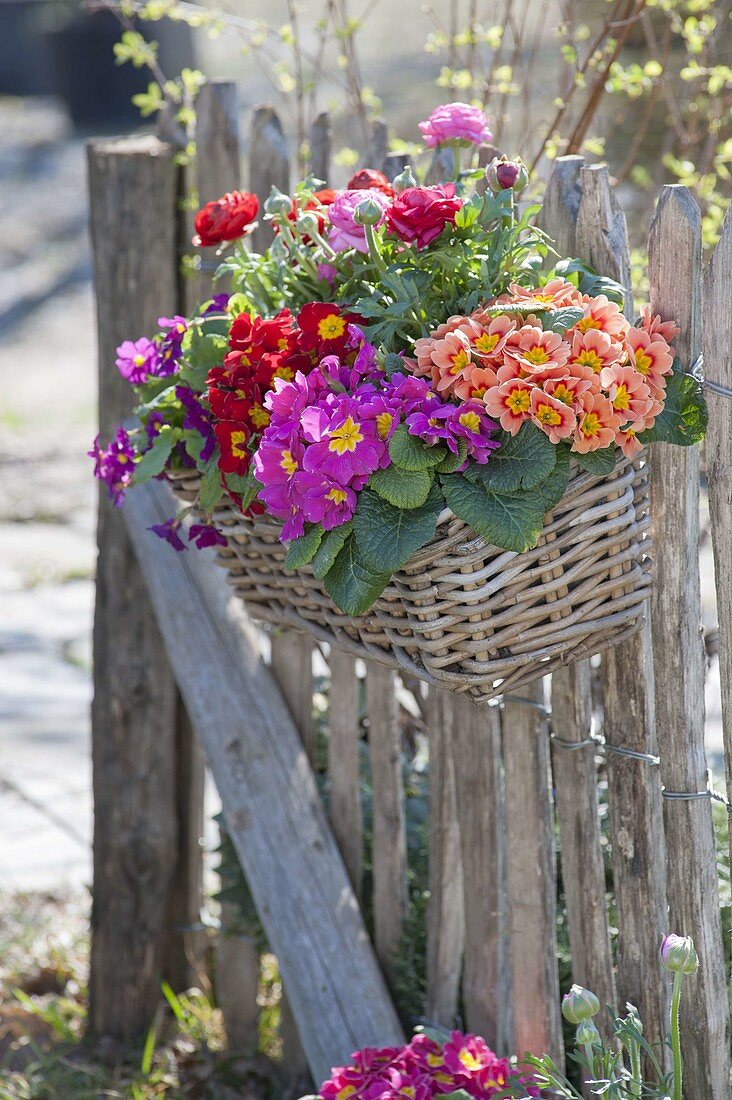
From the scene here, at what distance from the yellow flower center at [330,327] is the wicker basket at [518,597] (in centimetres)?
26

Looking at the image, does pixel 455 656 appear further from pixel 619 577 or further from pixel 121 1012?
pixel 121 1012

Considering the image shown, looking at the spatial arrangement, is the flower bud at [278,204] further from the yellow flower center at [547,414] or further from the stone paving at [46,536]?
the stone paving at [46,536]

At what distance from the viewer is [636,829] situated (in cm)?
154

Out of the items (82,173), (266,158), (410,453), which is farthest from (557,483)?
(82,173)

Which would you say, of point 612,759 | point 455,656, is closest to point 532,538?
point 455,656

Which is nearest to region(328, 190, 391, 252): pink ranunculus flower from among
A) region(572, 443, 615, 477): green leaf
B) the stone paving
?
region(572, 443, 615, 477): green leaf

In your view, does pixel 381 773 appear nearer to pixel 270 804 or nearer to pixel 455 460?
pixel 270 804

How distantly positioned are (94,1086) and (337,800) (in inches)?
31.9

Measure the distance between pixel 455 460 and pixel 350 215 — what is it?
0.33 m

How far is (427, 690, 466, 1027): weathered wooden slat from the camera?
1832 millimetres

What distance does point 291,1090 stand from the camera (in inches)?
88.3

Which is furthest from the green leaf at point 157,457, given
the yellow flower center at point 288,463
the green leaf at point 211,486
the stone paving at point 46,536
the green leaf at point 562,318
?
the stone paving at point 46,536

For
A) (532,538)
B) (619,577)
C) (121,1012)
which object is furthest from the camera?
(121,1012)

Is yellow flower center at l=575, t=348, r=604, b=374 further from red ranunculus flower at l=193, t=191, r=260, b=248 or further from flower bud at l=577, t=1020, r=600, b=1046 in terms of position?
flower bud at l=577, t=1020, r=600, b=1046
